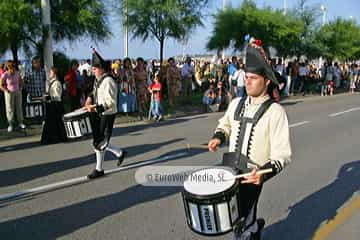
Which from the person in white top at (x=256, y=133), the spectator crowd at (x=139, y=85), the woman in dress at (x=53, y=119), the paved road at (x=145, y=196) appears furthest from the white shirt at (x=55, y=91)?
the person in white top at (x=256, y=133)

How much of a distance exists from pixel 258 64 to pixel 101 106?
4109 millimetres

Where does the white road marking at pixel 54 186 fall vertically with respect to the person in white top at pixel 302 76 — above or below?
below

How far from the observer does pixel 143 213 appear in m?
6.02

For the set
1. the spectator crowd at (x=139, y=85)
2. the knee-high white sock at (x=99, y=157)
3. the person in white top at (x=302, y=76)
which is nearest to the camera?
the knee-high white sock at (x=99, y=157)

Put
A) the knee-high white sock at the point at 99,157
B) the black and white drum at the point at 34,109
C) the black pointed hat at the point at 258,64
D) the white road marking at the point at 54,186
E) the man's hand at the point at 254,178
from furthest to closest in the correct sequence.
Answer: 1. the black and white drum at the point at 34,109
2. the knee-high white sock at the point at 99,157
3. the white road marking at the point at 54,186
4. the black pointed hat at the point at 258,64
5. the man's hand at the point at 254,178

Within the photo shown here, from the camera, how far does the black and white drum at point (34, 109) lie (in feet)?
44.9

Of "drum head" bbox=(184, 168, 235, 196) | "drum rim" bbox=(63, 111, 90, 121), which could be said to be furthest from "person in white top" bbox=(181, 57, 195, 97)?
"drum head" bbox=(184, 168, 235, 196)

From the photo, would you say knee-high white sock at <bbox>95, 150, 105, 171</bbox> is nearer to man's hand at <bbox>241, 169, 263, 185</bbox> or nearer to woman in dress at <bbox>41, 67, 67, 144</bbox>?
woman in dress at <bbox>41, 67, 67, 144</bbox>

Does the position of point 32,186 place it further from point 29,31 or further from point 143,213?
point 29,31

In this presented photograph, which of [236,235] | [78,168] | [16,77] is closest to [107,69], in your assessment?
[78,168]

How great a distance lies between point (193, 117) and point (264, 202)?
33.1 feet

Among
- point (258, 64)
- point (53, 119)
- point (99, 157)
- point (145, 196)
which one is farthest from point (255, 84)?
→ point (53, 119)

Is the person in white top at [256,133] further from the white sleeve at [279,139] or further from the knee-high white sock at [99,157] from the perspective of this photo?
the knee-high white sock at [99,157]

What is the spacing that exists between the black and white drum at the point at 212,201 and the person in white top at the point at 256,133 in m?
0.17
